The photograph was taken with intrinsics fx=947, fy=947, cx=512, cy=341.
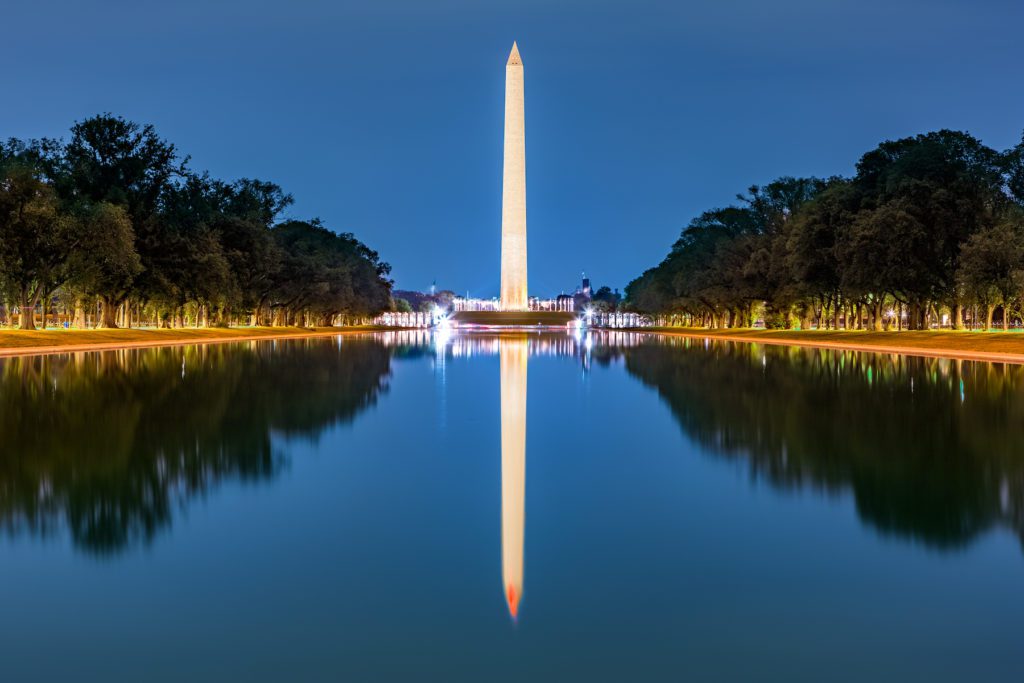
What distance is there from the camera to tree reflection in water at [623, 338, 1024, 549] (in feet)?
28.0

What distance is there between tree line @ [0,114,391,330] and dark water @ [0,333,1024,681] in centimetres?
3096

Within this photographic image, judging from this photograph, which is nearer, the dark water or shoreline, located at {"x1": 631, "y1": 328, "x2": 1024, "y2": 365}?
the dark water

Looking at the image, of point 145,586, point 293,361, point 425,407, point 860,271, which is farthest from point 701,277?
point 145,586

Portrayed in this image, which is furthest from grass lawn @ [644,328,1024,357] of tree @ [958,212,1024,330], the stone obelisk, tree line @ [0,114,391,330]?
the stone obelisk

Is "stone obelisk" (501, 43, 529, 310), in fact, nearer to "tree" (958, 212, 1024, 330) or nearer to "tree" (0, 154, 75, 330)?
"tree" (0, 154, 75, 330)

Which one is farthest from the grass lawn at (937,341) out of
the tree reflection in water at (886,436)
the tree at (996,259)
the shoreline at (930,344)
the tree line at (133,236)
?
the tree line at (133,236)

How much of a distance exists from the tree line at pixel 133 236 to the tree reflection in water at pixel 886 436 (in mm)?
29685

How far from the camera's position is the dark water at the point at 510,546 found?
5039mm

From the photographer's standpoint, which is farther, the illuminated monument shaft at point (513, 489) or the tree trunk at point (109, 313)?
the tree trunk at point (109, 313)

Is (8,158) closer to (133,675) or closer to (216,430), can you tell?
(216,430)

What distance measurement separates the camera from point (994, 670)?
4.79 metres

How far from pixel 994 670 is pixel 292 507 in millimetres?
5896

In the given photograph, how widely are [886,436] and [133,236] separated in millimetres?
41809

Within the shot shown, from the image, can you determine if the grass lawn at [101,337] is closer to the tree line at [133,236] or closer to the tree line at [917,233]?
the tree line at [133,236]
